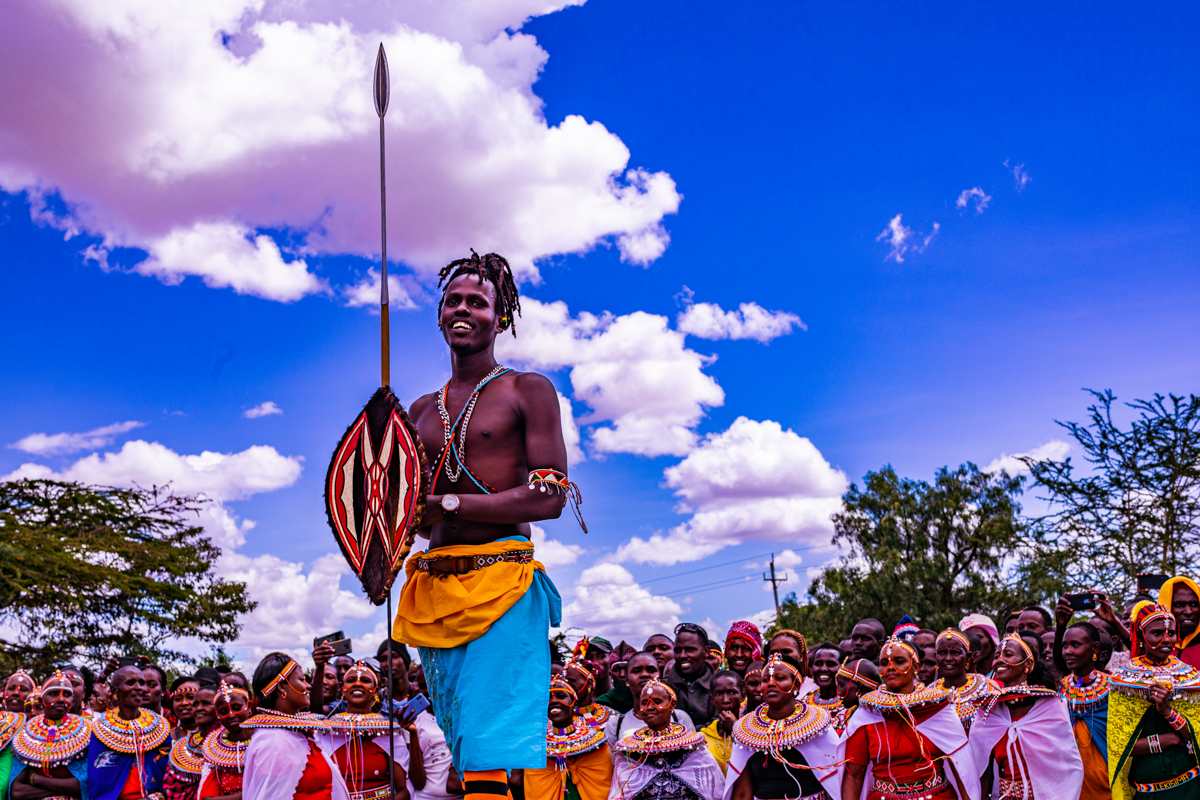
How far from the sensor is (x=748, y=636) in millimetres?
8867

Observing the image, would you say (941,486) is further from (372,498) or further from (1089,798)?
(372,498)

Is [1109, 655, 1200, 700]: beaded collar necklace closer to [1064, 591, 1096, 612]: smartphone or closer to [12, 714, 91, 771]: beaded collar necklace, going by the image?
[1064, 591, 1096, 612]: smartphone

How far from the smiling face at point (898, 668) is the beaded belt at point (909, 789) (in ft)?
1.77

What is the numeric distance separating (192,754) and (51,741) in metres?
1.06

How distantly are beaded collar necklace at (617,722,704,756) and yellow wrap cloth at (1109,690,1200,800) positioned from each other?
2.56m

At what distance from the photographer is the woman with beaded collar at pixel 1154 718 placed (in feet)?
21.3

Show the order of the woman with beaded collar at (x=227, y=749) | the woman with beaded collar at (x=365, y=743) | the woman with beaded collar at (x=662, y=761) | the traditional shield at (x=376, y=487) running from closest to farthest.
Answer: the traditional shield at (x=376, y=487), the woman with beaded collar at (x=662, y=761), the woman with beaded collar at (x=365, y=743), the woman with beaded collar at (x=227, y=749)

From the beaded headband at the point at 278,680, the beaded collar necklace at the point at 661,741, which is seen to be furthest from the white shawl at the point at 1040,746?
the beaded headband at the point at 278,680

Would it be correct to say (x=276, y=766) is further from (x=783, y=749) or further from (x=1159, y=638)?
(x=1159, y=638)

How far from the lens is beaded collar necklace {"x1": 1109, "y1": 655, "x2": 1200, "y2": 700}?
6480 mm

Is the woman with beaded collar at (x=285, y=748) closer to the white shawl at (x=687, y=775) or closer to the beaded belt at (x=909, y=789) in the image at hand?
the white shawl at (x=687, y=775)

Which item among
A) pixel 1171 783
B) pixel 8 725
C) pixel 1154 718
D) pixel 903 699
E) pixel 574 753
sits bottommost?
pixel 1171 783

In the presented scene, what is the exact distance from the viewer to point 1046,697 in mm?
7062

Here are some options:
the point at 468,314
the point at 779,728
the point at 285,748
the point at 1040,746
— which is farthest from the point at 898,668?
the point at 468,314
